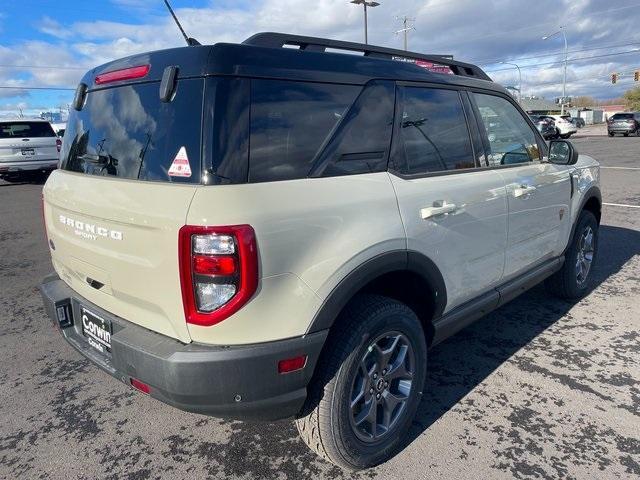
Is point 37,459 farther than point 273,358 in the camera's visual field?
Yes

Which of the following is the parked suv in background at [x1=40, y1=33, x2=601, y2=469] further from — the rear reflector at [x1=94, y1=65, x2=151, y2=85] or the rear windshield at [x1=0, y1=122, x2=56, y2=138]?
the rear windshield at [x1=0, y1=122, x2=56, y2=138]

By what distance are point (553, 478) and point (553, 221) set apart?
202cm

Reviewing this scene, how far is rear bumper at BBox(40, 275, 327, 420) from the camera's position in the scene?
1878 mm

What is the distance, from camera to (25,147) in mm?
12859

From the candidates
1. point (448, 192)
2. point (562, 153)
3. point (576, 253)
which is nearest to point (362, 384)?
point (448, 192)

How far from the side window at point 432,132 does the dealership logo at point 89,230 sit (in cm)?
139

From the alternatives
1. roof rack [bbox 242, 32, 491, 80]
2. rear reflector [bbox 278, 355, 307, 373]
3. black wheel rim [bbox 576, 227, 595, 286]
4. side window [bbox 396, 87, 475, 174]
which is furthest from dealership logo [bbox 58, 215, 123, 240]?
black wheel rim [bbox 576, 227, 595, 286]

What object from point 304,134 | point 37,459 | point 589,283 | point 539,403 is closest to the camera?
point 304,134

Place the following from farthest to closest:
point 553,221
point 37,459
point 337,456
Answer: point 553,221 → point 37,459 → point 337,456

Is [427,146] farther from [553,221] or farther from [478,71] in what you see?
[553,221]

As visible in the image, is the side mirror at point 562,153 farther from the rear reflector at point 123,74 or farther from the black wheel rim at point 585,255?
the rear reflector at point 123,74

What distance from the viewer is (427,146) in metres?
2.68

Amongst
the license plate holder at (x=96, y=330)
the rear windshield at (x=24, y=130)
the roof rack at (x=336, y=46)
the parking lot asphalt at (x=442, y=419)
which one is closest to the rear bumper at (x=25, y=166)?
the rear windshield at (x=24, y=130)

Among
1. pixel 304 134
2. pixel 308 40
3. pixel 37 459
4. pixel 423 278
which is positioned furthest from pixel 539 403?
pixel 37 459
